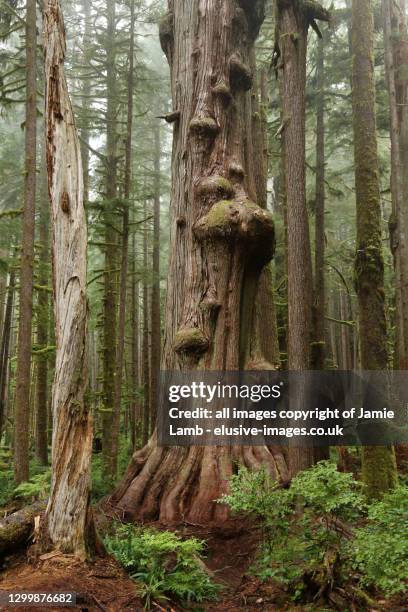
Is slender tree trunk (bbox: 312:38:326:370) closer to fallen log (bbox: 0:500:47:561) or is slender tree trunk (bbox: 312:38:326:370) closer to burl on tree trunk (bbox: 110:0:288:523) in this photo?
burl on tree trunk (bbox: 110:0:288:523)

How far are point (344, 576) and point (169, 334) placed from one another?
4.33 metres

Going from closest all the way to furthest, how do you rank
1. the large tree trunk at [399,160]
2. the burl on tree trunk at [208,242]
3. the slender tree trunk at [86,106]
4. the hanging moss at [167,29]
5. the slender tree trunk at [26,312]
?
the burl on tree trunk at [208,242]
the hanging moss at [167,29]
the slender tree trunk at [26,312]
the large tree trunk at [399,160]
the slender tree trunk at [86,106]

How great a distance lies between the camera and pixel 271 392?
7.99m

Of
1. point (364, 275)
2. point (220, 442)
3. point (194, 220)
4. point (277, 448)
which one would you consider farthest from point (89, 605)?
point (364, 275)

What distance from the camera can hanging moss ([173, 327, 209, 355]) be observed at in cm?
724

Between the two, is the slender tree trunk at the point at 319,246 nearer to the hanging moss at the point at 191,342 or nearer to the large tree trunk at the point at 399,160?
the large tree trunk at the point at 399,160

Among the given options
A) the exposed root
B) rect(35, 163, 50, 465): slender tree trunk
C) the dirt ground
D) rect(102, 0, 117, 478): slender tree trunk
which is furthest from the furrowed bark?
rect(35, 163, 50, 465): slender tree trunk

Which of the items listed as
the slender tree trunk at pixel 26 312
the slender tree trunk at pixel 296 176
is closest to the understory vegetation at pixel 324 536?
the slender tree trunk at pixel 296 176

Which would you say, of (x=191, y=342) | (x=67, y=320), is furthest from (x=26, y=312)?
(x=67, y=320)

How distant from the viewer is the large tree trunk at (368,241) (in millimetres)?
7461

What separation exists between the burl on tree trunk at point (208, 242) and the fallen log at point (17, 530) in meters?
1.91

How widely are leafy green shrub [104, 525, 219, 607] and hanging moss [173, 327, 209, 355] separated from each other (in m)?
2.77

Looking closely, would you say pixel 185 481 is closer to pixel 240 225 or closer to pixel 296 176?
pixel 240 225

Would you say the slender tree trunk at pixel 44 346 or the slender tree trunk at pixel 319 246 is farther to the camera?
the slender tree trunk at pixel 44 346
